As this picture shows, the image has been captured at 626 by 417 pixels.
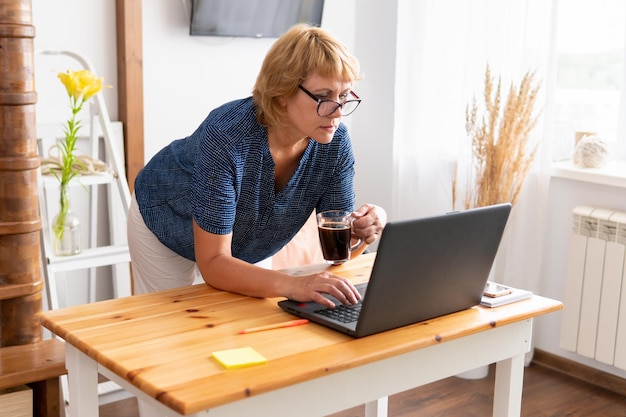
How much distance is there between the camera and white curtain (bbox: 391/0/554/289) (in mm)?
3461

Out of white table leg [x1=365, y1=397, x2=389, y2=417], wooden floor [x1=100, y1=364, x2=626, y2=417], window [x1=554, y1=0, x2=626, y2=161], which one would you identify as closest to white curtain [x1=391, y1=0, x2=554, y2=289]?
window [x1=554, y1=0, x2=626, y2=161]

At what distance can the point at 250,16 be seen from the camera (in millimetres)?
3740

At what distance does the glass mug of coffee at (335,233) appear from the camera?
198 centimetres

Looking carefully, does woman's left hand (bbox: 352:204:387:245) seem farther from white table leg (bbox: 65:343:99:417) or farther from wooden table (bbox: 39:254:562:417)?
white table leg (bbox: 65:343:99:417)

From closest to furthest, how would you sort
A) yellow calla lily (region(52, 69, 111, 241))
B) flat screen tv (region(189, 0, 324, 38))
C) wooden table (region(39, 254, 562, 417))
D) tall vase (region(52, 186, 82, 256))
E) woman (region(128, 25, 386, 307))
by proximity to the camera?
wooden table (region(39, 254, 562, 417)), woman (region(128, 25, 386, 307)), yellow calla lily (region(52, 69, 111, 241)), tall vase (region(52, 186, 82, 256)), flat screen tv (region(189, 0, 324, 38))

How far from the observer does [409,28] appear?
12.6 feet

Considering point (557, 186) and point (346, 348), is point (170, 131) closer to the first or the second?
point (557, 186)

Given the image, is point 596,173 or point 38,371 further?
point 596,173

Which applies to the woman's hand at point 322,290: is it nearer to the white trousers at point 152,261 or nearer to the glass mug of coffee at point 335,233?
the glass mug of coffee at point 335,233

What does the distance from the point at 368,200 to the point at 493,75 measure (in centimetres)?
107

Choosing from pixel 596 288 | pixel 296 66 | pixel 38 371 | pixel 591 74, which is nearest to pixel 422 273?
pixel 296 66

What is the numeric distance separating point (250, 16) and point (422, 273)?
7.68 feet

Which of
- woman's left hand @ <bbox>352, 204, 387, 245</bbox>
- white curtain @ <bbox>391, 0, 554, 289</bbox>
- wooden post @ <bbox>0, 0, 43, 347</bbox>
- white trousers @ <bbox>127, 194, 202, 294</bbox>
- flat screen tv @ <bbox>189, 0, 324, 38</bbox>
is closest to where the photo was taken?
woman's left hand @ <bbox>352, 204, 387, 245</bbox>

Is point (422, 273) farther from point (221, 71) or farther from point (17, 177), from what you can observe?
point (221, 71)
